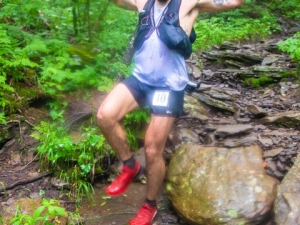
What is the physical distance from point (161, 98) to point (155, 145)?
0.50m

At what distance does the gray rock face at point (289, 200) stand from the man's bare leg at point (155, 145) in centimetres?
126

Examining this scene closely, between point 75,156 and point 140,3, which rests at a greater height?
point 140,3

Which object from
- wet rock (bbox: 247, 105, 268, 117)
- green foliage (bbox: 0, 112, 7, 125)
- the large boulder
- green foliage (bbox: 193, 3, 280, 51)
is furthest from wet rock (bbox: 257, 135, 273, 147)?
green foliage (bbox: 193, 3, 280, 51)

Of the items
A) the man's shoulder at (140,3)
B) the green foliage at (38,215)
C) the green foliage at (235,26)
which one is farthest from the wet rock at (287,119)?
the green foliage at (235,26)

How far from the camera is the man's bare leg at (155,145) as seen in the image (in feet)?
13.9

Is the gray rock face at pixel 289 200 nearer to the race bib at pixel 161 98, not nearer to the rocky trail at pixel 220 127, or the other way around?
the rocky trail at pixel 220 127

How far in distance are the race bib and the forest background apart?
133cm

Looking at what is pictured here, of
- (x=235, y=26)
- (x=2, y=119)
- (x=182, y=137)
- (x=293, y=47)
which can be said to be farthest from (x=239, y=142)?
(x=235, y=26)

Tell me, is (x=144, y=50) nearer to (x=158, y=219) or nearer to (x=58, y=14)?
(x=158, y=219)

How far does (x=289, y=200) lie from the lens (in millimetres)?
3977

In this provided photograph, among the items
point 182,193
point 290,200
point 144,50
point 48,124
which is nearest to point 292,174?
point 290,200

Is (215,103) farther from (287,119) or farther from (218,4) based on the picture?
(218,4)

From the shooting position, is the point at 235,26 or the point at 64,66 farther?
the point at 235,26

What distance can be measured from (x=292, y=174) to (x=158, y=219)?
1.59 m
